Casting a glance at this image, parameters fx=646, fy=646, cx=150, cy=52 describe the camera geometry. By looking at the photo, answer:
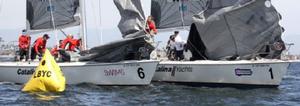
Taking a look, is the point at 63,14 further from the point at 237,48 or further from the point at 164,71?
the point at 237,48

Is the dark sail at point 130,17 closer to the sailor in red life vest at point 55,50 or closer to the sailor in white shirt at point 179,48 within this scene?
the sailor in white shirt at point 179,48

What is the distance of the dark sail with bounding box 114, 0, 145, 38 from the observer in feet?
78.8

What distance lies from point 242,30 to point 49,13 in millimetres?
8582

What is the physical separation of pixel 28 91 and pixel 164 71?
5.84 meters

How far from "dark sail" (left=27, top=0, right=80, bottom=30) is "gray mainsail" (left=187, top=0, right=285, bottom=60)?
574cm

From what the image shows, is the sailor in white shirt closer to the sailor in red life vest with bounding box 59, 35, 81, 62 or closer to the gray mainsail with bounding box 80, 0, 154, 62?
the gray mainsail with bounding box 80, 0, 154, 62

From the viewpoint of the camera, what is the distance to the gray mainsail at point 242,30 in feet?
77.2

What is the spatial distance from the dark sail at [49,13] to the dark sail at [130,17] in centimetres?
290

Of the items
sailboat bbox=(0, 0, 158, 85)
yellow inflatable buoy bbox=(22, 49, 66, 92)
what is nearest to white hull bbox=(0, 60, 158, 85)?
sailboat bbox=(0, 0, 158, 85)

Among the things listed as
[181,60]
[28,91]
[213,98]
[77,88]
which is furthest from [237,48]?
[28,91]

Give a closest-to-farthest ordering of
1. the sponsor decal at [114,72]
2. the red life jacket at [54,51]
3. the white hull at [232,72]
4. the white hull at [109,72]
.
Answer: the white hull at [232,72] < the white hull at [109,72] < the sponsor decal at [114,72] < the red life jacket at [54,51]

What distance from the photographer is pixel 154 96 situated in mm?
20203

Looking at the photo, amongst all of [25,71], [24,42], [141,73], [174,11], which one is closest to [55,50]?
[24,42]

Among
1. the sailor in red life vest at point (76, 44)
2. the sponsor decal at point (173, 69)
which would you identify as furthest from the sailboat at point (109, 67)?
the sponsor decal at point (173, 69)
